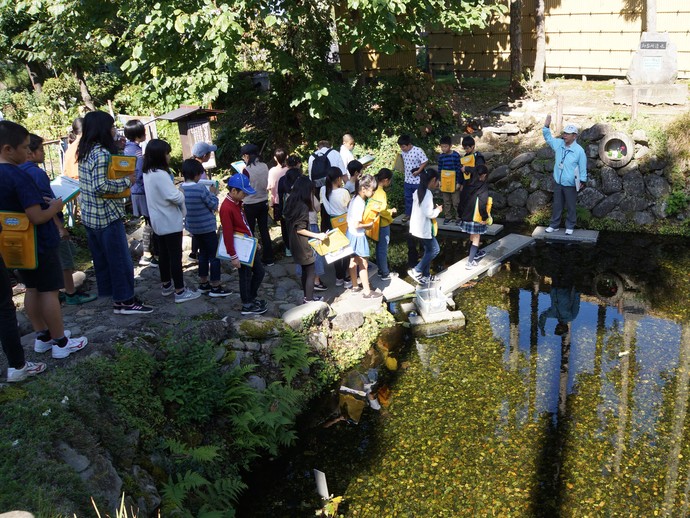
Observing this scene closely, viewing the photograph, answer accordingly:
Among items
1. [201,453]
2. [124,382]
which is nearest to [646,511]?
[201,453]

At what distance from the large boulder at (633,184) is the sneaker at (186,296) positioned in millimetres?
8392

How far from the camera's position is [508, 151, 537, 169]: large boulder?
12367 millimetres

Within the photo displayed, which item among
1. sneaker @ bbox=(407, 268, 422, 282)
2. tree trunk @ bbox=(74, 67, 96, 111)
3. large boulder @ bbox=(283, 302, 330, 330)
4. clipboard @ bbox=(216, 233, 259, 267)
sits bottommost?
sneaker @ bbox=(407, 268, 422, 282)

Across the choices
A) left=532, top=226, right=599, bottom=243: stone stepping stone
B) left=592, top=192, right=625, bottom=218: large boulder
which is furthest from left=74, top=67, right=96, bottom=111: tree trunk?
left=592, top=192, right=625, bottom=218: large boulder

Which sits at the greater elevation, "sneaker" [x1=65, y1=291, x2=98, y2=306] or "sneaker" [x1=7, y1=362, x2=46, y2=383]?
"sneaker" [x1=7, y1=362, x2=46, y2=383]

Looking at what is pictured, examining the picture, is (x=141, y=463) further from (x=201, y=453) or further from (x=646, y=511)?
(x=646, y=511)

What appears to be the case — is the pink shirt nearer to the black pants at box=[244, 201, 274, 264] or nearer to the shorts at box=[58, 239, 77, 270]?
the black pants at box=[244, 201, 274, 264]

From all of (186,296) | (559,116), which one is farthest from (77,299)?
(559,116)

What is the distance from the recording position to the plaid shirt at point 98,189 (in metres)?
6.23

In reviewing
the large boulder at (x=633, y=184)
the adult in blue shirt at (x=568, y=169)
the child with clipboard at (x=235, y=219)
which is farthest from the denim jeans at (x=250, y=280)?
the large boulder at (x=633, y=184)

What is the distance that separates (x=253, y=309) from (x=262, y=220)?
1894 mm

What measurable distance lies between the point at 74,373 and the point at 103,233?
71.3 inches

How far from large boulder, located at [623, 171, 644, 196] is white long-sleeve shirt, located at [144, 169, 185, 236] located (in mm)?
8579

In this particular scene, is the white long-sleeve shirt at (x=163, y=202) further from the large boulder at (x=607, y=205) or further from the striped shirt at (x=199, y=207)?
the large boulder at (x=607, y=205)
